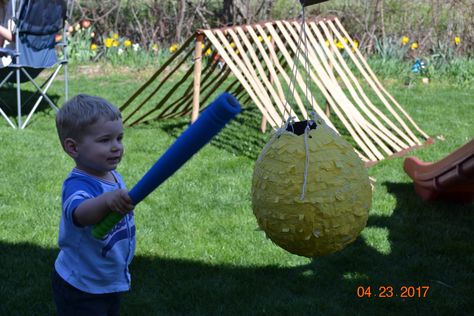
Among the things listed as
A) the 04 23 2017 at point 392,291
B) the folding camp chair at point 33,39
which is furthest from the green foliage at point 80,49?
the 04 23 2017 at point 392,291

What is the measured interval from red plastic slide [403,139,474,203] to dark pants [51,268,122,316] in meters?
2.58

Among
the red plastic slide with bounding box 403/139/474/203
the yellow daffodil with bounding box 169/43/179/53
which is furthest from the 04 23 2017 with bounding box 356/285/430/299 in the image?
the yellow daffodil with bounding box 169/43/179/53

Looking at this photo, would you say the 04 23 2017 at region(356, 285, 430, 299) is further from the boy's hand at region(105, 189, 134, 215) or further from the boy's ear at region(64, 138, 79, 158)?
the boy's hand at region(105, 189, 134, 215)

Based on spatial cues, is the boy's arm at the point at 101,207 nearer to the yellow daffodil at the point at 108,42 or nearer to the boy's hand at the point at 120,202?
the boy's hand at the point at 120,202

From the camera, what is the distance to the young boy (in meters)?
2.11

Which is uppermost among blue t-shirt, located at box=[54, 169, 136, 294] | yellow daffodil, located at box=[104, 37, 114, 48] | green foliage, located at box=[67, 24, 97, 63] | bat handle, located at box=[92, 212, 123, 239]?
bat handle, located at box=[92, 212, 123, 239]

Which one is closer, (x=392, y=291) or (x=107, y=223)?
(x=107, y=223)

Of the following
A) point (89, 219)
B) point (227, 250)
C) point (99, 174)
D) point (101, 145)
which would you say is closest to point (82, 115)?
point (101, 145)

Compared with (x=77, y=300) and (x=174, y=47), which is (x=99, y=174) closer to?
(x=77, y=300)

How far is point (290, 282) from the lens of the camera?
11.4 feet

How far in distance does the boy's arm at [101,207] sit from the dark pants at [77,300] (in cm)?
37

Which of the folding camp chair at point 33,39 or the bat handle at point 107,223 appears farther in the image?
the folding camp chair at point 33,39

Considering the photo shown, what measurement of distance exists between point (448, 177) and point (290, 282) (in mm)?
1448

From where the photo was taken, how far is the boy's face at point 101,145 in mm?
2111
